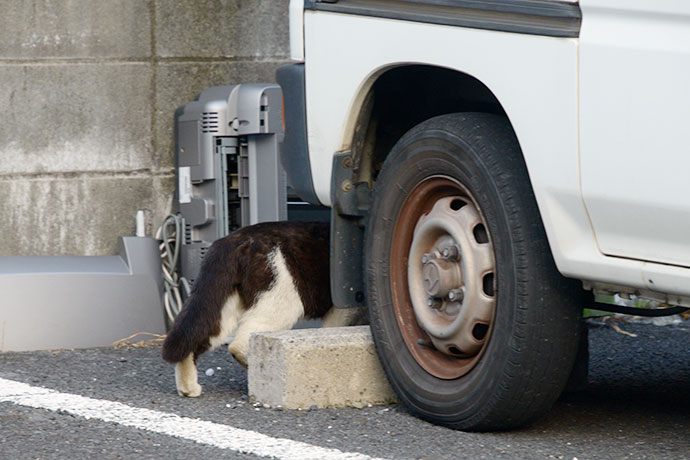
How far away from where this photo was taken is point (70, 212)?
5.66 m

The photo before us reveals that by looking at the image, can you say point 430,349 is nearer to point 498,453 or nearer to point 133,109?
point 498,453

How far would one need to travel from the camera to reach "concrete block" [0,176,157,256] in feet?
18.2

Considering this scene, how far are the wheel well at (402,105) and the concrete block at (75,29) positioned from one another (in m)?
1.99

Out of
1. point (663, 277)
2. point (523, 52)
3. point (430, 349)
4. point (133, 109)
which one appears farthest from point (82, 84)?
point (663, 277)

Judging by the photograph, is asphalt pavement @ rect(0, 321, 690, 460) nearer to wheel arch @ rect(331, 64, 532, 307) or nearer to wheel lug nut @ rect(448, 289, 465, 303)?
wheel lug nut @ rect(448, 289, 465, 303)

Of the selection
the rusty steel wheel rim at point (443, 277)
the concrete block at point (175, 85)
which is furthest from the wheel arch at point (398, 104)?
the concrete block at point (175, 85)

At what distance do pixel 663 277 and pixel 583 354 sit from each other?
1175mm

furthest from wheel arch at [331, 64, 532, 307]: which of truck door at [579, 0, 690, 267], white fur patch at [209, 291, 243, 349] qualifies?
truck door at [579, 0, 690, 267]

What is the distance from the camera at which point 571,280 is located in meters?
3.31

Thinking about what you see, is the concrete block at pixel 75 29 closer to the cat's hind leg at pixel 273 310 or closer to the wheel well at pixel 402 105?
the cat's hind leg at pixel 273 310

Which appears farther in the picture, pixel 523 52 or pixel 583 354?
pixel 583 354

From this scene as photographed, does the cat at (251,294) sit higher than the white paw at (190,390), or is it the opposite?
the cat at (251,294)

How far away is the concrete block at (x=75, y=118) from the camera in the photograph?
553 centimetres

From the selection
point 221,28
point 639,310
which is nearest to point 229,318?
point 639,310
